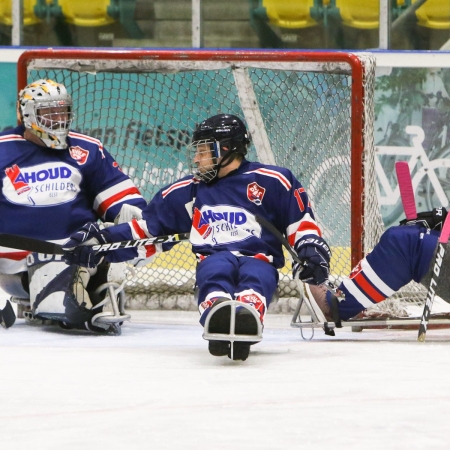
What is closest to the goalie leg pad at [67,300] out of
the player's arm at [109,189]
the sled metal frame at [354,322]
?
the player's arm at [109,189]

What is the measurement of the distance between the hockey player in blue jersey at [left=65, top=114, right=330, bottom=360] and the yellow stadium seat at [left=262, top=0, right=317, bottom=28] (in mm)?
2745

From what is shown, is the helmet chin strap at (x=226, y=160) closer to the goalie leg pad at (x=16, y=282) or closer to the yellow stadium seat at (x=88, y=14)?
the goalie leg pad at (x=16, y=282)

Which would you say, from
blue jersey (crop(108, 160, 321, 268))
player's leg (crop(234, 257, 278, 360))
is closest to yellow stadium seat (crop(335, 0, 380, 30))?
blue jersey (crop(108, 160, 321, 268))

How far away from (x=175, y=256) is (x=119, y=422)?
2.72 meters

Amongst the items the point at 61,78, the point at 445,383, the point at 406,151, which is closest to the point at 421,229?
the point at 445,383

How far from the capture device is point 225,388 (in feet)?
9.29

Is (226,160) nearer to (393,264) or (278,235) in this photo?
(278,235)

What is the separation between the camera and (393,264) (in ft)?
12.0

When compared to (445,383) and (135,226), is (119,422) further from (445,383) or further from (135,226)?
(135,226)

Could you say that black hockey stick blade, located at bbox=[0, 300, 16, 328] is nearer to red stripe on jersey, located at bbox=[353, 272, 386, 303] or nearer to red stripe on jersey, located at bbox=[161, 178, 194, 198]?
red stripe on jersey, located at bbox=[161, 178, 194, 198]

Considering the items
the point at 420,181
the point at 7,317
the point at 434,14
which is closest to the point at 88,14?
the point at 434,14

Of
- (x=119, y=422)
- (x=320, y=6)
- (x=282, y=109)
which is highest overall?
(x=320, y=6)

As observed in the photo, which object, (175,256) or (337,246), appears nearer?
(337,246)

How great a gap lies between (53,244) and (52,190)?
0.91 feet
